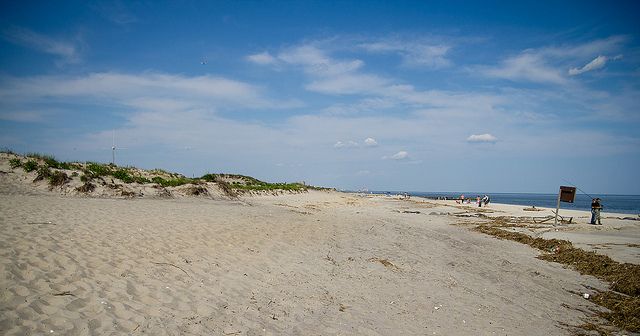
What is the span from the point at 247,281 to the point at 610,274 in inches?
477

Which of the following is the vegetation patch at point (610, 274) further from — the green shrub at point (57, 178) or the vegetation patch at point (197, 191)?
the green shrub at point (57, 178)

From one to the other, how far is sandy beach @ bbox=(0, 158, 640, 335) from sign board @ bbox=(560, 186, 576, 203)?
27.6 feet

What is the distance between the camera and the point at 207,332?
5711 millimetres

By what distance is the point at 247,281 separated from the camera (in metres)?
8.18

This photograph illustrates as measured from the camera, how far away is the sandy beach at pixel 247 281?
19.4ft

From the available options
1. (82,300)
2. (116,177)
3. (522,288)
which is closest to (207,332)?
(82,300)

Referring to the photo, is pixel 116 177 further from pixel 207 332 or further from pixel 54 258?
pixel 207 332

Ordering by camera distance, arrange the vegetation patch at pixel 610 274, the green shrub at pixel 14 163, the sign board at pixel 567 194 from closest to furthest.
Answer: the vegetation patch at pixel 610 274
the green shrub at pixel 14 163
the sign board at pixel 567 194

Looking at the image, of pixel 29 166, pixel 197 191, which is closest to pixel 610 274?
pixel 197 191

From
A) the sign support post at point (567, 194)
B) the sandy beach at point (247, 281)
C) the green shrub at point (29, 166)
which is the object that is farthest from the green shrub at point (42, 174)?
the sign support post at point (567, 194)

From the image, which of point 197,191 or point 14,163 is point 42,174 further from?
point 197,191

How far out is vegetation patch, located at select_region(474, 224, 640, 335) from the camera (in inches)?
316

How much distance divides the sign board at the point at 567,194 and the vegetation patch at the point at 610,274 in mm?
7269

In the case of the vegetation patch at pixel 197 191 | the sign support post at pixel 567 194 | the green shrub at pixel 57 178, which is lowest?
the vegetation patch at pixel 197 191
